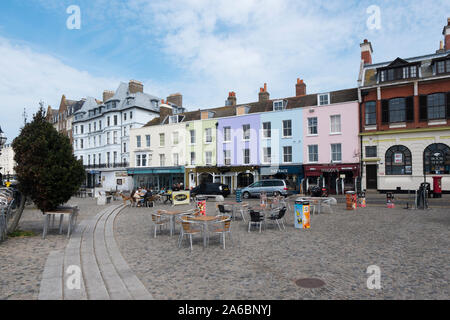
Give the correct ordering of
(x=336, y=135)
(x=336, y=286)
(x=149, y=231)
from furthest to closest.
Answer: (x=336, y=135) → (x=149, y=231) → (x=336, y=286)

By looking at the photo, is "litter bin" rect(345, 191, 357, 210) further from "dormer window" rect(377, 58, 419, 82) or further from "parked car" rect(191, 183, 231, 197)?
"dormer window" rect(377, 58, 419, 82)

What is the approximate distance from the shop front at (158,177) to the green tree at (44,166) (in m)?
28.3

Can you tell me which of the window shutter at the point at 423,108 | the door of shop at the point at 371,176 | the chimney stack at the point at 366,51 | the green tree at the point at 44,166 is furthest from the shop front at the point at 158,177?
the green tree at the point at 44,166

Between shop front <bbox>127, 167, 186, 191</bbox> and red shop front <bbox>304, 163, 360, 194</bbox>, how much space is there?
15.9 metres

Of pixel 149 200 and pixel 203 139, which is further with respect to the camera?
pixel 203 139

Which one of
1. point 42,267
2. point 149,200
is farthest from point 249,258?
point 149,200

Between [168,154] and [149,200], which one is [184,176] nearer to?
[168,154]

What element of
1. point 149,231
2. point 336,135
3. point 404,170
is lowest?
point 149,231

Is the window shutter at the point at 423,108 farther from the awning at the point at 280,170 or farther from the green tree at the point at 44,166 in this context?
the green tree at the point at 44,166

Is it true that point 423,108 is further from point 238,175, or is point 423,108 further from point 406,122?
point 238,175

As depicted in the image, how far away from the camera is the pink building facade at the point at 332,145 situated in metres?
28.2

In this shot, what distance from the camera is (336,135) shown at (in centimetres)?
2914

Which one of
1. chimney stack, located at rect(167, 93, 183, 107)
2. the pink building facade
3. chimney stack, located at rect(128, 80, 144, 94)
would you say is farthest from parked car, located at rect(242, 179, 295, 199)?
chimney stack, located at rect(128, 80, 144, 94)
